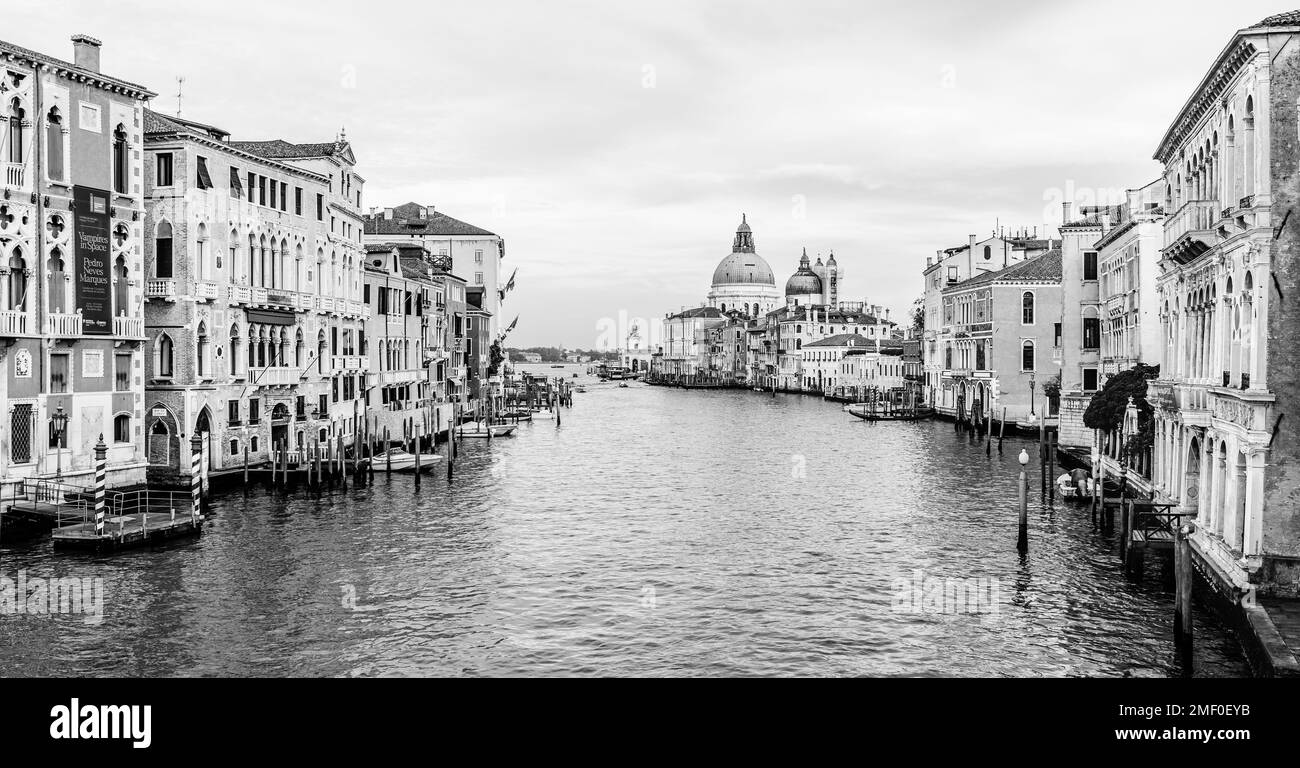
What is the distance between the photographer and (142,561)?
20688 millimetres

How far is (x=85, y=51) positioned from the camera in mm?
26375

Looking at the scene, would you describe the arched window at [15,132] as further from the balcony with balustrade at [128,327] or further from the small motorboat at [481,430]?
the small motorboat at [481,430]

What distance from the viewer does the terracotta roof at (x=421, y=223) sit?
2603 inches

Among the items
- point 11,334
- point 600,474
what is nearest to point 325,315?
point 600,474

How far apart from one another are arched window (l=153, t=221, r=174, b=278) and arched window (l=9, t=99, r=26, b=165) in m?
5.88

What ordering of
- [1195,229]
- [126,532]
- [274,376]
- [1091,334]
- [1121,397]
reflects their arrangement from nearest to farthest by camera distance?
[1195,229], [126,532], [1121,397], [274,376], [1091,334]

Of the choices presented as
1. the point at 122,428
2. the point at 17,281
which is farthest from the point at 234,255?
the point at 17,281

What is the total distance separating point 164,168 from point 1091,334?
107ft

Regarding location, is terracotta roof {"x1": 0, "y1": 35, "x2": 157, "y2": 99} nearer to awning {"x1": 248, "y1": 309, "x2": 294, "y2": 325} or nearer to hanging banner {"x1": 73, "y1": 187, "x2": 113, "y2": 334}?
hanging banner {"x1": 73, "y1": 187, "x2": 113, "y2": 334}

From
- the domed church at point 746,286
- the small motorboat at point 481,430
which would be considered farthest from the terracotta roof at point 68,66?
the domed church at point 746,286

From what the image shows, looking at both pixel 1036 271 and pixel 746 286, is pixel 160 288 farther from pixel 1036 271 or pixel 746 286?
pixel 746 286

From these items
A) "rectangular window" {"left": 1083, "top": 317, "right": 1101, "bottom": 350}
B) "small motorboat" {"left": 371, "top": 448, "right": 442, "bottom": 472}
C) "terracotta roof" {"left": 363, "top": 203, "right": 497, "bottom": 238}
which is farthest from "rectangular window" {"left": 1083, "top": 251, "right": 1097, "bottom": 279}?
"terracotta roof" {"left": 363, "top": 203, "right": 497, "bottom": 238}
